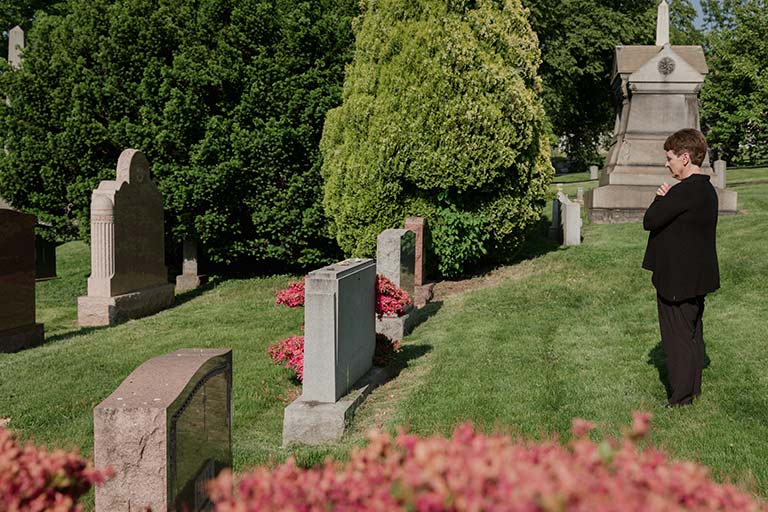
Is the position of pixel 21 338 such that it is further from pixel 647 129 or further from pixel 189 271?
pixel 647 129

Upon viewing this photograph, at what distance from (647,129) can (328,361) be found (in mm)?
13764

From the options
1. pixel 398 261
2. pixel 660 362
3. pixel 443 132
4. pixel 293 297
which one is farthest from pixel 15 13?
pixel 660 362

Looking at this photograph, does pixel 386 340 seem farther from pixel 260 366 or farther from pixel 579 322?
pixel 579 322

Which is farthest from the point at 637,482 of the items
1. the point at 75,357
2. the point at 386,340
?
the point at 75,357

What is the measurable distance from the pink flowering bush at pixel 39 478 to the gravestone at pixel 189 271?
531 inches

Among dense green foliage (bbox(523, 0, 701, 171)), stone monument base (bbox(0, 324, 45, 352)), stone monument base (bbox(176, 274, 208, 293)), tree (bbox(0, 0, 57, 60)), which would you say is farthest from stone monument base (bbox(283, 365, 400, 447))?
tree (bbox(0, 0, 57, 60))

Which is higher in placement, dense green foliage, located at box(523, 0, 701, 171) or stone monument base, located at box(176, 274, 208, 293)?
dense green foliage, located at box(523, 0, 701, 171)

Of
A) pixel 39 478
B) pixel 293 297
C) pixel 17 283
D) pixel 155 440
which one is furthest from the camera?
pixel 17 283

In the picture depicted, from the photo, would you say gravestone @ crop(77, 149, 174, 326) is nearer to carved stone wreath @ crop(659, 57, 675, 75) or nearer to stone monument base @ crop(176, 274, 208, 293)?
stone monument base @ crop(176, 274, 208, 293)

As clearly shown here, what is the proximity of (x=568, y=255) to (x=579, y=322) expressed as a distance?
160 inches

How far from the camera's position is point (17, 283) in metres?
10.5

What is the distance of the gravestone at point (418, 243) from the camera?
1245cm

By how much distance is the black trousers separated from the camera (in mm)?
6055

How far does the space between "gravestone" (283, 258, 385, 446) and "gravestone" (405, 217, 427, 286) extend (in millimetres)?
4982
